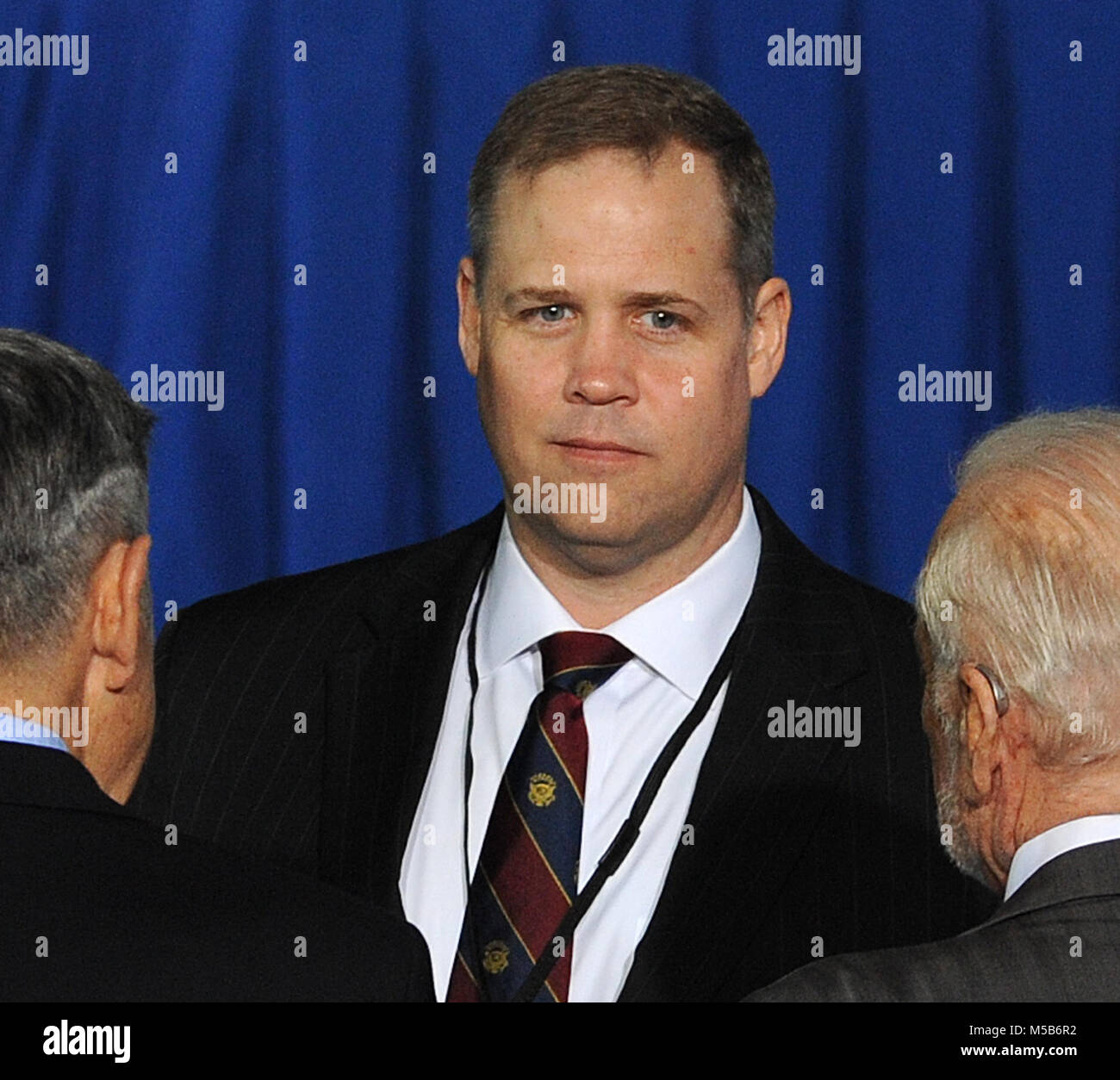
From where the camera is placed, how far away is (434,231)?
8.12 feet

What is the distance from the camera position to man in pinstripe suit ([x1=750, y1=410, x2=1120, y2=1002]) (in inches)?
48.8

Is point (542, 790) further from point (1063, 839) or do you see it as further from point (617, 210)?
point (1063, 839)

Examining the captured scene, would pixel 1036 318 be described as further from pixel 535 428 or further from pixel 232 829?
pixel 232 829

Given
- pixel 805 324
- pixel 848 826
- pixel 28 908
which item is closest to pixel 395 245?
pixel 805 324

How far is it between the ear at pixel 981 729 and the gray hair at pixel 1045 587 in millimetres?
14

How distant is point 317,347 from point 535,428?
0.66 m

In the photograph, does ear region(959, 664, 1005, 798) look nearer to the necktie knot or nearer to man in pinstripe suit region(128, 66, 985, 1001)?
man in pinstripe suit region(128, 66, 985, 1001)

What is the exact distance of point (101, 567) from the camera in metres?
1.33

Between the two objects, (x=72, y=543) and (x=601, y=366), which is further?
(x=601, y=366)

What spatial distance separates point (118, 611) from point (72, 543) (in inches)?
2.2

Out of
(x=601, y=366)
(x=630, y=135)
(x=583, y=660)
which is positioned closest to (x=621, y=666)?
(x=583, y=660)

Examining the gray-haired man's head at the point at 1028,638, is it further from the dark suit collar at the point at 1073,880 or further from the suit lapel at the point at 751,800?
the suit lapel at the point at 751,800

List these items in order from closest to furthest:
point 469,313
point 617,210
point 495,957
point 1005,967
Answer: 1. point 1005,967
2. point 495,957
3. point 617,210
4. point 469,313
